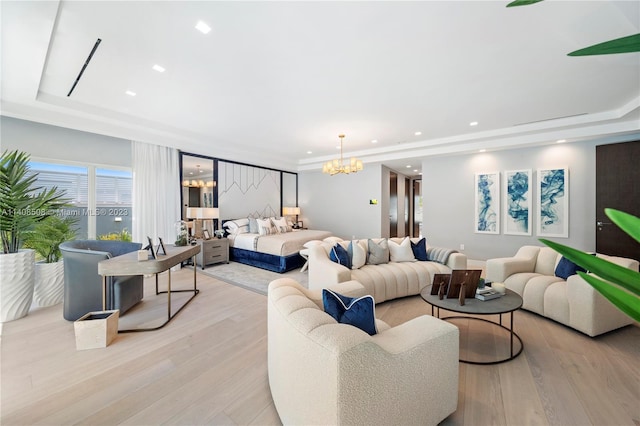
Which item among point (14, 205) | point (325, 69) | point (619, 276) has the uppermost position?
point (325, 69)

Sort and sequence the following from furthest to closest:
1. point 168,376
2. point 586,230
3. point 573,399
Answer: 1. point 586,230
2. point 168,376
3. point 573,399

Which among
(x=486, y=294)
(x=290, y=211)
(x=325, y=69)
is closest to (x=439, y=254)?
(x=486, y=294)

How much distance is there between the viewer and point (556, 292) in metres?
3.02

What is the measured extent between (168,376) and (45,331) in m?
Result: 1.74

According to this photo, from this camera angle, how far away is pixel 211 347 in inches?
102

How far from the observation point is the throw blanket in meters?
4.03

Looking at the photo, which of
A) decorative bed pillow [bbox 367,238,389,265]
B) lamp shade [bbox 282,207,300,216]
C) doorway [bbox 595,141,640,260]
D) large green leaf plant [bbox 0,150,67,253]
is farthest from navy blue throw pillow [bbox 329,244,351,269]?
lamp shade [bbox 282,207,300,216]

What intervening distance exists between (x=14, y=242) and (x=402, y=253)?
4884 millimetres

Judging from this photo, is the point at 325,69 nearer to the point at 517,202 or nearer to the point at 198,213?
the point at 198,213

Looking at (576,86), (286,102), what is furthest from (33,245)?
(576,86)

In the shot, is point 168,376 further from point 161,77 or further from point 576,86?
point 576,86

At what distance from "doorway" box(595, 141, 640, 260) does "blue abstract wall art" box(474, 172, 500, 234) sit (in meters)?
1.47

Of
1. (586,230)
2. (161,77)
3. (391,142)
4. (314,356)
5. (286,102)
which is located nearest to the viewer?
(314,356)

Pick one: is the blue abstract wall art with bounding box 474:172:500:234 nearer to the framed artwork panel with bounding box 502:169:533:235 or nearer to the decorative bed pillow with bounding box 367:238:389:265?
the framed artwork panel with bounding box 502:169:533:235
